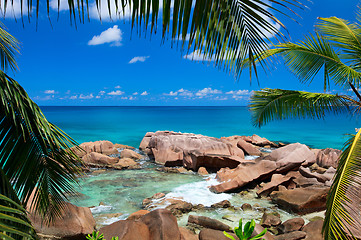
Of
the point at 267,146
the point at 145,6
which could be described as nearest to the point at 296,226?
the point at 145,6

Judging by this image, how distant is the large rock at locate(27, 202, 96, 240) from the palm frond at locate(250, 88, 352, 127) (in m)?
4.98

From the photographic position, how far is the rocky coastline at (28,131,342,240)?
5055 mm

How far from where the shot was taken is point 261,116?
21.7 feet

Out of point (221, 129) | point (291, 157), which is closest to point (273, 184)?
point (291, 157)

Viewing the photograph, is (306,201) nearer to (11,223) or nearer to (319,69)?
(319,69)

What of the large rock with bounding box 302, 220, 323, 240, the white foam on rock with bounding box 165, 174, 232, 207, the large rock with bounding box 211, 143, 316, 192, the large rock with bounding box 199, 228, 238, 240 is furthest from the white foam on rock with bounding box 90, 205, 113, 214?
the large rock with bounding box 302, 220, 323, 240

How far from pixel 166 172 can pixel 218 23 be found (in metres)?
11.7

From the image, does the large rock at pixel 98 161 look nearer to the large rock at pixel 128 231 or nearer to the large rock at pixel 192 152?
the large rock at pixel 192 152

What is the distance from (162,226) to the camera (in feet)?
15.6

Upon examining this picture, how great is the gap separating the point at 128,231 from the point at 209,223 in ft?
7.76

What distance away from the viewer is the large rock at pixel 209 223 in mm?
5859

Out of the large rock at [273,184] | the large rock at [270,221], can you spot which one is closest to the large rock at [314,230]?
the large rock at [270,221]

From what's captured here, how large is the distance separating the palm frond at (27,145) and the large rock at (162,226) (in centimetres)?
236

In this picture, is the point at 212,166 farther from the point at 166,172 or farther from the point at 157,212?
the point at 157,212
